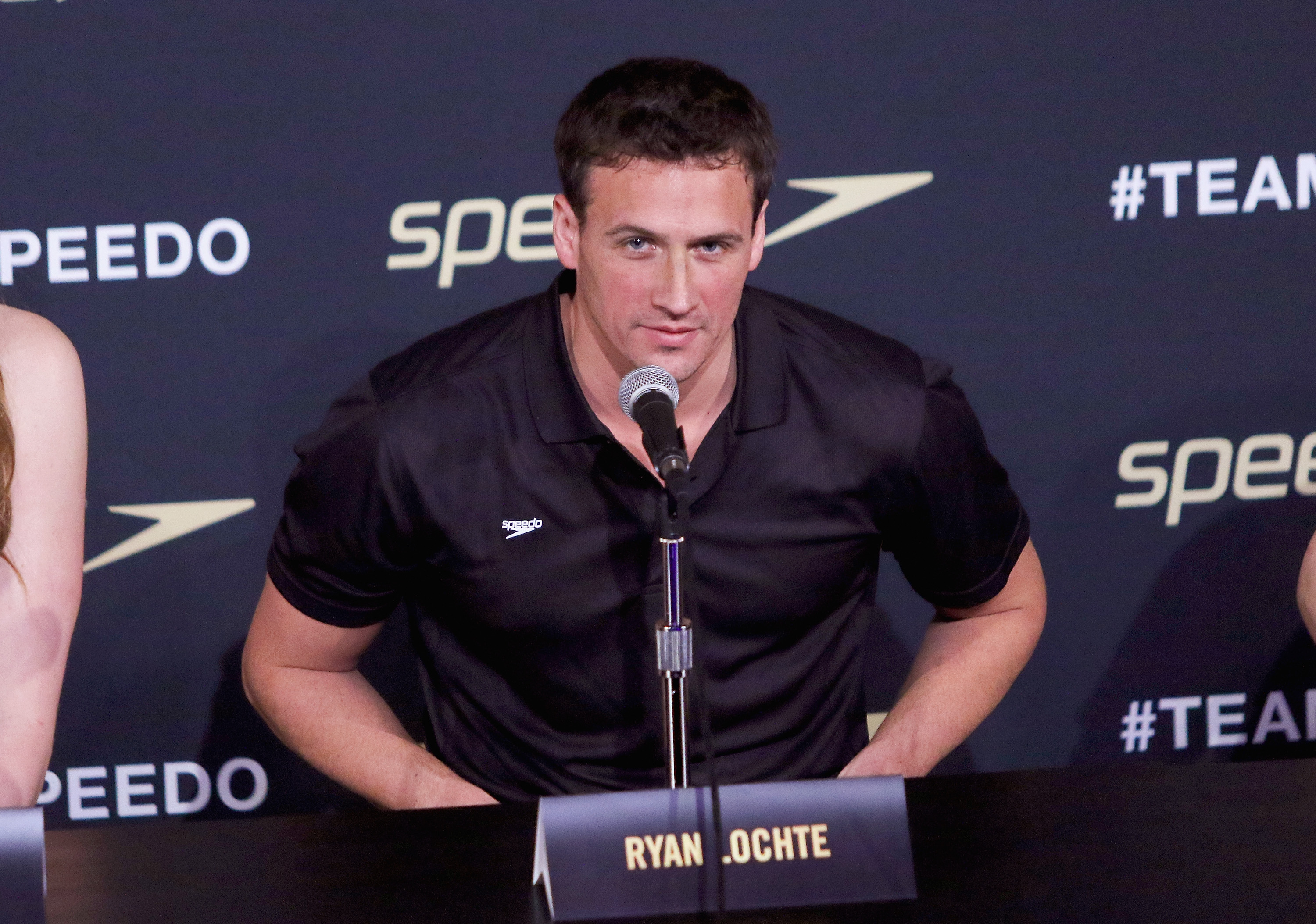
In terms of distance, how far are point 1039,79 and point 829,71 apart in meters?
0.37

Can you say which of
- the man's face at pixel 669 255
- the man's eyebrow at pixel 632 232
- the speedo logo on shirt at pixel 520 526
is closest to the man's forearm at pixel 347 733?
the speedo logo on shirt at pixel 520 526

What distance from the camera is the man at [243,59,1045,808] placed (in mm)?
1806

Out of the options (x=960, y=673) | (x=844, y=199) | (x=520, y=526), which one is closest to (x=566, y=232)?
(x=520, y=526)

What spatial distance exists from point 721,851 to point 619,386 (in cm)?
82

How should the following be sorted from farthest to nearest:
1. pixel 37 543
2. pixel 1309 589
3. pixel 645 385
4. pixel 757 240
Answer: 1. pixel 1309 589
2. pixel 757 240
3. pixel 37 543
4. pixel 645 385

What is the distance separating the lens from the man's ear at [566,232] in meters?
1.77

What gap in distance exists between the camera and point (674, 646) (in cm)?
116

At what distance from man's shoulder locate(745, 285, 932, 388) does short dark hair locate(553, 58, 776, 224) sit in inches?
9.2

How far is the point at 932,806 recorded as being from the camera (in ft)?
4.08

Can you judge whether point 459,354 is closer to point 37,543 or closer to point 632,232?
point 632,232

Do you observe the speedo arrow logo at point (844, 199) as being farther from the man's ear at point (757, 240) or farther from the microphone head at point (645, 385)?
the microphone head at point (645, 385)

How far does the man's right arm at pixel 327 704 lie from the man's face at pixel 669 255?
549 millimetres

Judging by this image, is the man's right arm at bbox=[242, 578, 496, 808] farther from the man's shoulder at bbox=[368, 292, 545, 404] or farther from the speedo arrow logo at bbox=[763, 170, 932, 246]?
the speedo arrow logo at bbox=[763, 170, 932, 246]

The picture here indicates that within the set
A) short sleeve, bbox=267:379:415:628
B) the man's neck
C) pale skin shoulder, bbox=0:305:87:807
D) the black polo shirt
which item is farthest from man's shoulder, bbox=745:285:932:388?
pale skin shoulder, bbox=0:305:87:807
